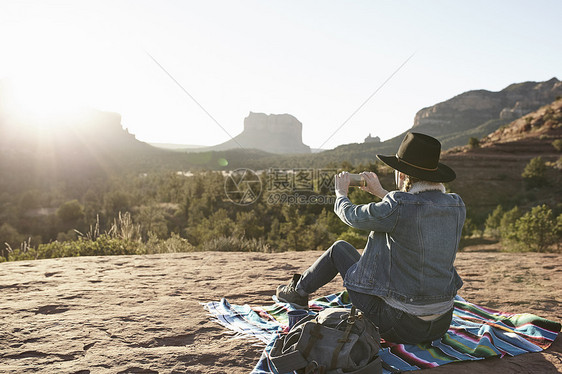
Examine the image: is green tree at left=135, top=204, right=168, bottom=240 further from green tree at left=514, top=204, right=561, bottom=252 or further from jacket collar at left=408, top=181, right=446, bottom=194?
jacket collar at left=408, top=181, right=446, bottom=194

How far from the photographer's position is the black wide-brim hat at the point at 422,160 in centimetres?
237

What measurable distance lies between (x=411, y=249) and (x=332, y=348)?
30.9 inches

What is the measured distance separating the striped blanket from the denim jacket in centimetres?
44

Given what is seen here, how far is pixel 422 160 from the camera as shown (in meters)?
2.39

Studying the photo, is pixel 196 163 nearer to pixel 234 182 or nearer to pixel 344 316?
pixel 234 182

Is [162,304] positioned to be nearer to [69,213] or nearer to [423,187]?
[423,187]

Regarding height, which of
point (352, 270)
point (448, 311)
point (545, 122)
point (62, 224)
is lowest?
point (62, 224)

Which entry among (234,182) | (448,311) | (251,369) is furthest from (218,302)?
(234,182)

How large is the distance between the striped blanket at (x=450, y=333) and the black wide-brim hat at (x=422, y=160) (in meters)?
1.24

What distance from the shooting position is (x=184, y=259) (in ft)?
20.5

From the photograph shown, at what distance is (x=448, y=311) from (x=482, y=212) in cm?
3097

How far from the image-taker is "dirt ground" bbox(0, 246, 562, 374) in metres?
2.50

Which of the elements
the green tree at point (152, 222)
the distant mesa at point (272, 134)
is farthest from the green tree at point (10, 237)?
the distant mesa at point (272, 134)

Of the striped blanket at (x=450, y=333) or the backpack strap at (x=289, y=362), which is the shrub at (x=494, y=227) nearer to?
the striped blanket at (x=450, y=333)
